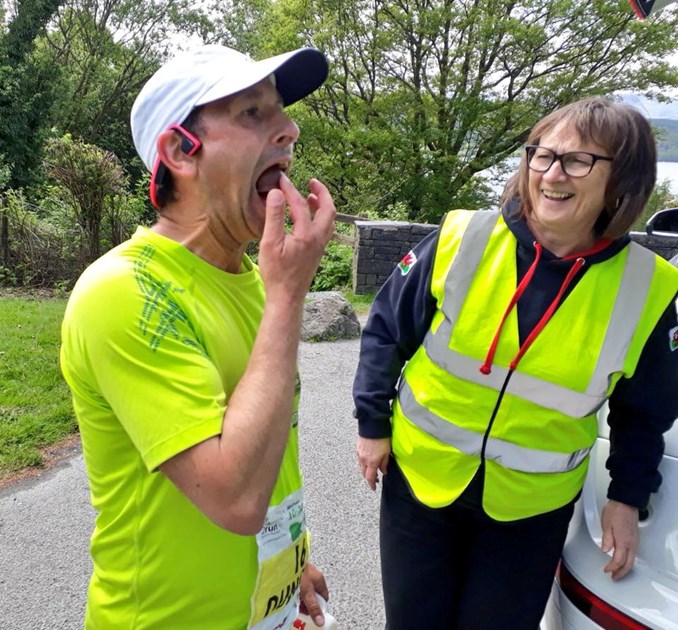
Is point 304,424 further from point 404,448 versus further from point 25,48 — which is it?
point 25,48

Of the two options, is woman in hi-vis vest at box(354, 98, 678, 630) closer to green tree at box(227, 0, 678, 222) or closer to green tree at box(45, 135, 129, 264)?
green tree at box(45, 135, 129, 264)

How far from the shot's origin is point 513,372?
1.65 metres

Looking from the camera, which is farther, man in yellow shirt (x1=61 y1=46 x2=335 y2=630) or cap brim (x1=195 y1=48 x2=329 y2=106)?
cap brim (x1=195 y1=48 x2=329 y2=106)

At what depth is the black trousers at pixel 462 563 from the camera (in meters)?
1.74

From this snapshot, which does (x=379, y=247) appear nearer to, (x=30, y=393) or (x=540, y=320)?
(x=30, y=393)

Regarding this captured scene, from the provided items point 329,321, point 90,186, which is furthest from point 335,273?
point 90,186

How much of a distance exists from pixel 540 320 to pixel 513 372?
0.17 meters

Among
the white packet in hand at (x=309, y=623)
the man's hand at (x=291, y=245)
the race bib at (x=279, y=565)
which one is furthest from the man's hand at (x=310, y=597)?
the man's hand at (x=291, y=245)

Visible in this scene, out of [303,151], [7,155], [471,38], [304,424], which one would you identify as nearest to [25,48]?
[7,155]

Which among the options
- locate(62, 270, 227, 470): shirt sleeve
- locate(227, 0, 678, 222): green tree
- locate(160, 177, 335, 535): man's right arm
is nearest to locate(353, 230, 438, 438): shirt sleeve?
locate(160, 177, 335, 535): man's right arm

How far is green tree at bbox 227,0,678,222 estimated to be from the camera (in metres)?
17.1

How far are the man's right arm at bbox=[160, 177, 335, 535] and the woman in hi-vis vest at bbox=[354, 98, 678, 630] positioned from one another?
28.4 inches

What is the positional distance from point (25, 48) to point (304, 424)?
24.5 meters

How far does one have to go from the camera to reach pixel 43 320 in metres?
7.15
